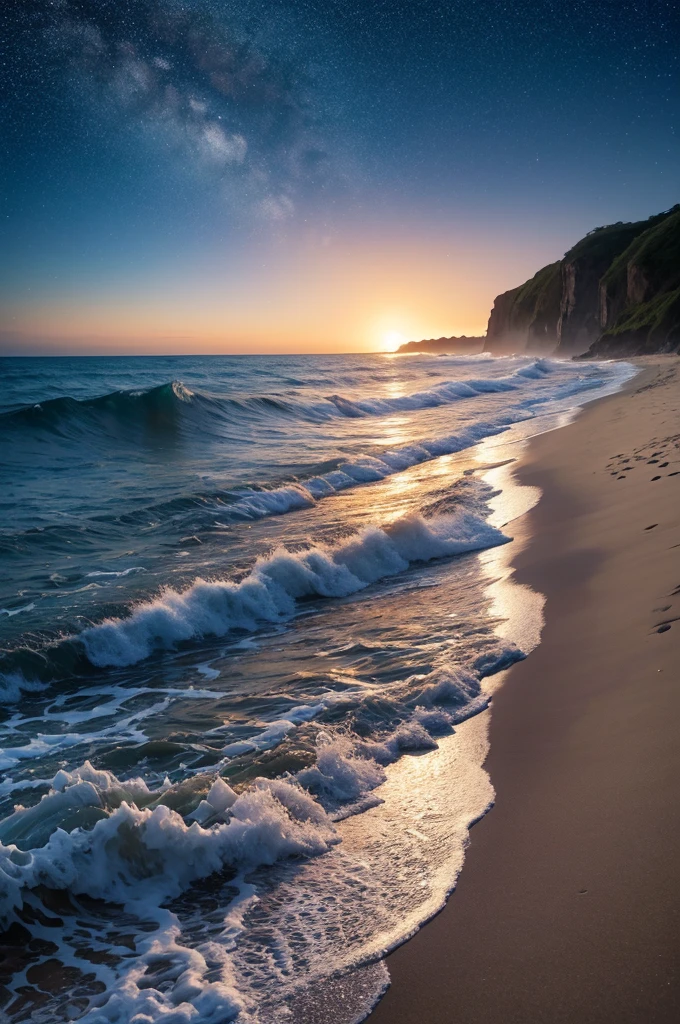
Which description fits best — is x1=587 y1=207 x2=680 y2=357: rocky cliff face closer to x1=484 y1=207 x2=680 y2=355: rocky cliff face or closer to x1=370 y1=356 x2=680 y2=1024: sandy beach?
x1=484 y1=207 x2=680 y2=355: rocky cliff face

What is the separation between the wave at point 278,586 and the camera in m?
6.82

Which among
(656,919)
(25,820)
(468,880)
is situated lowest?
(25,820)

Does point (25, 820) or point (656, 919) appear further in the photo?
point (25, 820)

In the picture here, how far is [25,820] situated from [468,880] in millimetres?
2287

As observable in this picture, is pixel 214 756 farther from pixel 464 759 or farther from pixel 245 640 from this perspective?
pixel 245 640

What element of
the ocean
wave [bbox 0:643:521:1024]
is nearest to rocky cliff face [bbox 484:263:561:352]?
the ocean

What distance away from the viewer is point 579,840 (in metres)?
2.83

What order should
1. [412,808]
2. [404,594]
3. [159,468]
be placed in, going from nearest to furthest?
[412,808], [404,594], [159,468]

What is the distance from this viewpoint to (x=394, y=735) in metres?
4.18

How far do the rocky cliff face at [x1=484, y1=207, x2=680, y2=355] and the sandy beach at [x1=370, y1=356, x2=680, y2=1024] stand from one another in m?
40.3

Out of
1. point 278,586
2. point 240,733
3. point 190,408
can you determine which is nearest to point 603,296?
point 190,408

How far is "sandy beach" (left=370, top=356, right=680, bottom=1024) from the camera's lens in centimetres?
215

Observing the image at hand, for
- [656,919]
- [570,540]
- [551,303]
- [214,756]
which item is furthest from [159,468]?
[551,303]

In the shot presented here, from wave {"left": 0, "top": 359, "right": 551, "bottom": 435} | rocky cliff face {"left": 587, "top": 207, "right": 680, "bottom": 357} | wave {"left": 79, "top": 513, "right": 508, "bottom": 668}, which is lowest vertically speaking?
wave {"left": 79, "top": 513, "right": 508, "bottom": 668}
